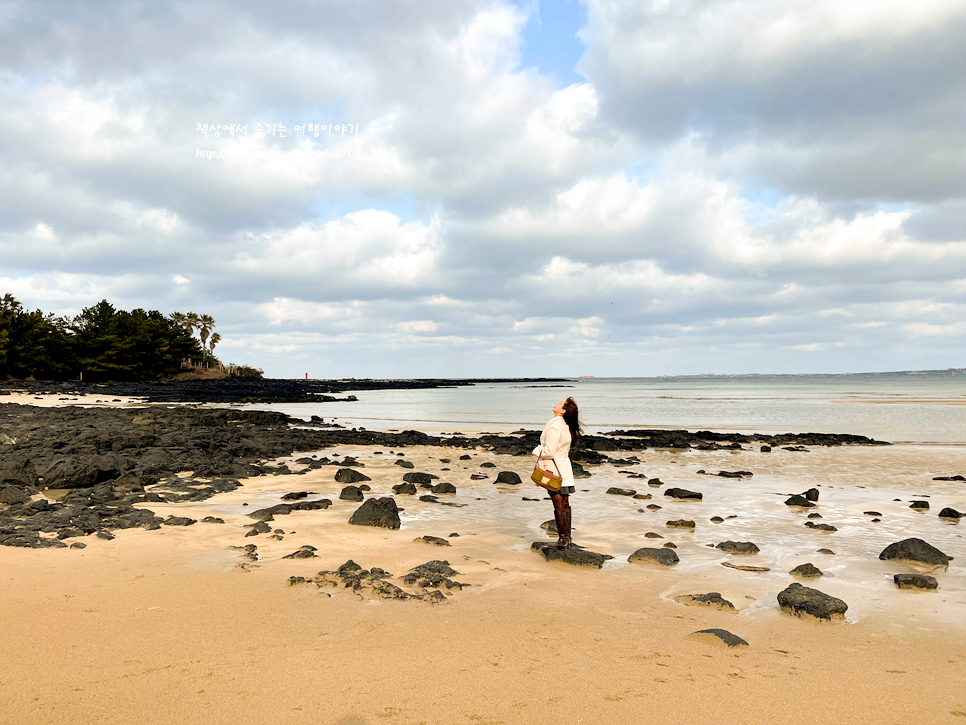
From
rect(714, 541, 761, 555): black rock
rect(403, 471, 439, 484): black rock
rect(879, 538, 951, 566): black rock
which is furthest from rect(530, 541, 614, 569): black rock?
rect(403, 471, 439, 484): black rock

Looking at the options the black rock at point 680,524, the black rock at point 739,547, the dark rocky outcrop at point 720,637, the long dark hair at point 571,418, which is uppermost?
the long dark hair at point 571,418

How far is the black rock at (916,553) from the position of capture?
816cm

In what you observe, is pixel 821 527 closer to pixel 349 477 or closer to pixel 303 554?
pixel 303 554

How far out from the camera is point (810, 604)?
20.1 feet

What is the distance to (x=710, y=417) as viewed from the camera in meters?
43.7

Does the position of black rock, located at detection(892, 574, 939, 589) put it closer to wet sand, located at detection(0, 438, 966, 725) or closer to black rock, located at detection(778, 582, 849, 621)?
wet sand, located at detection(0, 438, 966, 725)

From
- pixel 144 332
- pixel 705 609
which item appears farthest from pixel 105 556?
pixel 144 332

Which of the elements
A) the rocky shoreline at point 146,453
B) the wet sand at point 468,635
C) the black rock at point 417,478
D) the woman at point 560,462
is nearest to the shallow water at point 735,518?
the wet sand at point 468,635

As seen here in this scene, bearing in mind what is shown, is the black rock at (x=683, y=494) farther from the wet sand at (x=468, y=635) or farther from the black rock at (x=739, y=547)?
the black rock at (x=739, y=547)

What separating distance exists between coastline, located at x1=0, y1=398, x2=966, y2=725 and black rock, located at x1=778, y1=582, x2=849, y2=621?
5.3 inches

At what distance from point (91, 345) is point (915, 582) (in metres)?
101

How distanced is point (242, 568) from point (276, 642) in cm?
253

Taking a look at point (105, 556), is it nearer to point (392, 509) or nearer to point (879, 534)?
point (392, 509)

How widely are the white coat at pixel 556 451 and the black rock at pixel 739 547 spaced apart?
2740mm
